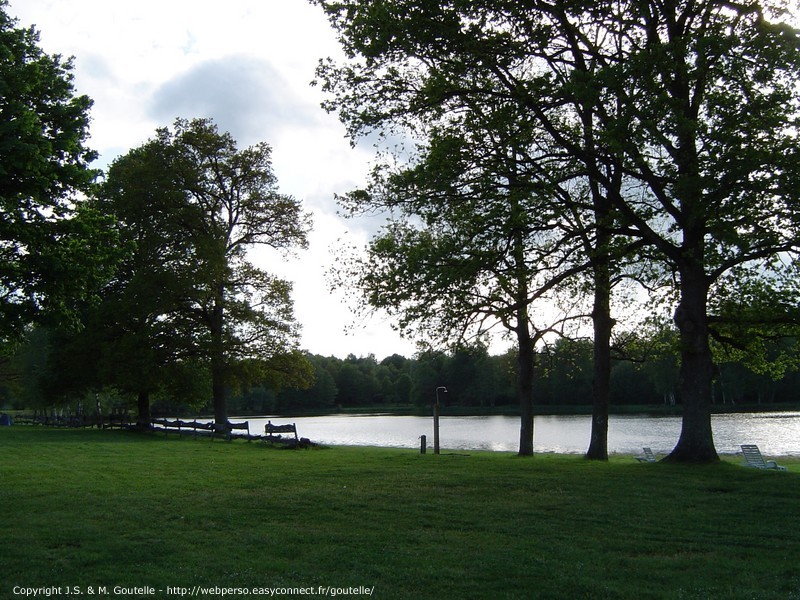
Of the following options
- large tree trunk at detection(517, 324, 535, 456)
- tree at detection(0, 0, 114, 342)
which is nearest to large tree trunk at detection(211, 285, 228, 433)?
large tree trunk at detection(517, 324, 535, 456)

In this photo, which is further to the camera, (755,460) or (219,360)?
(219,360)

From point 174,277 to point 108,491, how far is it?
2120 cm

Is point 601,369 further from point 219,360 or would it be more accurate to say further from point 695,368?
point 219,360

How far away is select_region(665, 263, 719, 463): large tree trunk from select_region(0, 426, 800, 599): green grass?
1.10 metres

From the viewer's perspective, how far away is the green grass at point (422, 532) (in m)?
6.33

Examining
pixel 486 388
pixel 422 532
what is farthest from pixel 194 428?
pixel 486 388

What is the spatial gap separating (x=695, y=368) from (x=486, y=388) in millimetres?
73175

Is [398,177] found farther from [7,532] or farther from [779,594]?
[779,594]

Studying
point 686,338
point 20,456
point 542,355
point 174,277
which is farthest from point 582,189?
point 174,277

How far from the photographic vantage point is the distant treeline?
71812 millimetres

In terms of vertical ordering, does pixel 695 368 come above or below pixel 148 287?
below

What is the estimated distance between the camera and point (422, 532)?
827cm

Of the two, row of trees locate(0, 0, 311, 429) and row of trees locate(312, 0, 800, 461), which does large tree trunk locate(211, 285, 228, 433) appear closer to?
row of trees locate(0, 0, 311, 429)

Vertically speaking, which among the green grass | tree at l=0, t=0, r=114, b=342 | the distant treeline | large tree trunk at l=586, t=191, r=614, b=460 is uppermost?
tree at l=0, t=0, r=114, b=342
